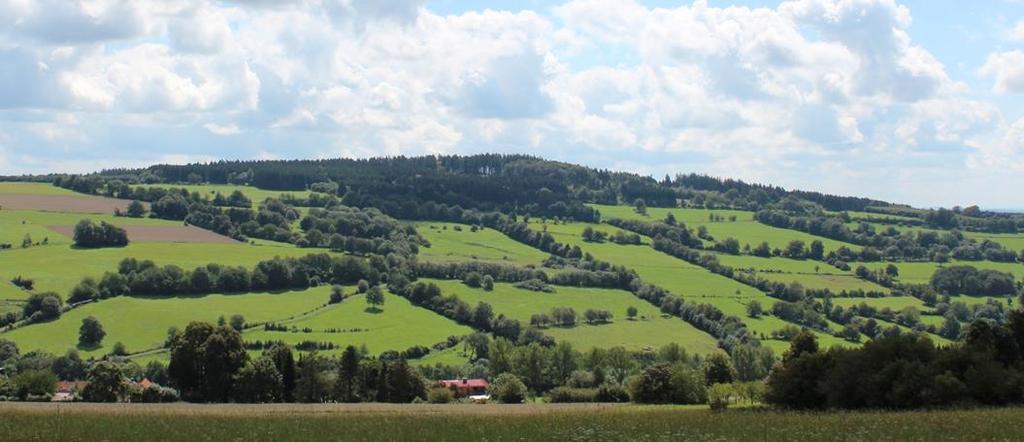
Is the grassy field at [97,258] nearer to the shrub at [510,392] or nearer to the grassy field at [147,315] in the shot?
the grassy field at [147,315]

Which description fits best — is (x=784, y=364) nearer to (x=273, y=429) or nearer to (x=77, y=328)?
(x=273, y=429)

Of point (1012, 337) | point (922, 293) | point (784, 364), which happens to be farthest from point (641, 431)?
point (922, 293)

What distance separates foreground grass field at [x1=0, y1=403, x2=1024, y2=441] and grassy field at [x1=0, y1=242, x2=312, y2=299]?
79.6m

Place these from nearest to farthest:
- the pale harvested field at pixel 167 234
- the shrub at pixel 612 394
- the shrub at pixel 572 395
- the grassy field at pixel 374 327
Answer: the shrub at pixel 612 394 → the shrub at pixel 572 395 → the grassy field at pixel 374 327 → the pale harvested field at pixel 167 234

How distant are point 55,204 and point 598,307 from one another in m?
107

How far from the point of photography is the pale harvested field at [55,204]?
183875mm

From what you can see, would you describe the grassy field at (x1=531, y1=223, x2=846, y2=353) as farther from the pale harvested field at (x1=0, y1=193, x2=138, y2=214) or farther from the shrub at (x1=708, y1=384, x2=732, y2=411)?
the pale harvested field at (x1=0, y1=193, x2=138, y2=214)

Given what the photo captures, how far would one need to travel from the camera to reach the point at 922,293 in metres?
171

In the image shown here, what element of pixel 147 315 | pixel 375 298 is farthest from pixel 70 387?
pixel 375 298

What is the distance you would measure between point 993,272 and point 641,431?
163061 millimetres

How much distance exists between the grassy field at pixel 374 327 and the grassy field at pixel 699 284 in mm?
41711

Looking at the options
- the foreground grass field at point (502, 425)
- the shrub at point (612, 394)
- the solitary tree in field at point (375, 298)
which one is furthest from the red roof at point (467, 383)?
the foreground grass field at point (502, 425)

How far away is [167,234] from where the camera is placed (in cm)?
17375

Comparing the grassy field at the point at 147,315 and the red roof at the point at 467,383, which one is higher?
the grassy field at the point at 147,315
